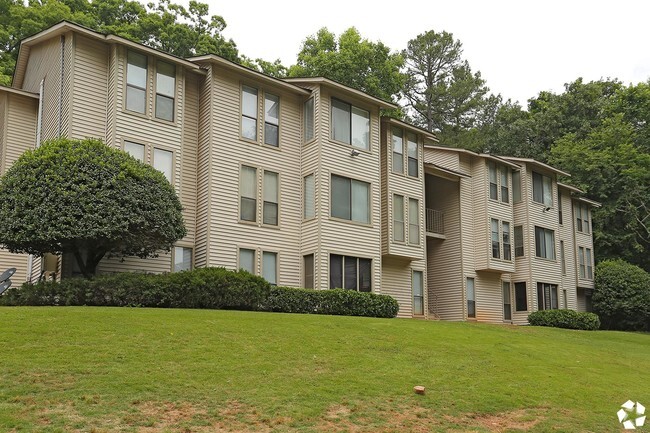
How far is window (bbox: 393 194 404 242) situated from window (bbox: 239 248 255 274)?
723cm

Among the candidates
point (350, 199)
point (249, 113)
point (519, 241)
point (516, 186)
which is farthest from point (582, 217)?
point (249, 113)

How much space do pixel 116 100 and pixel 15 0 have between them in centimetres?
2076

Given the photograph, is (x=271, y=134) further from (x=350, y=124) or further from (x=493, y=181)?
(x=493, y=181)

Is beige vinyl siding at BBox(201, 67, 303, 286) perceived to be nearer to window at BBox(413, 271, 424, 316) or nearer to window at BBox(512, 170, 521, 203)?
window at BBox(413, 271, 424, 316)

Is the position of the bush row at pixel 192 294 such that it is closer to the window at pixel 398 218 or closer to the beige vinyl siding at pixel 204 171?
the beige vinyl siding at pixel 204 171

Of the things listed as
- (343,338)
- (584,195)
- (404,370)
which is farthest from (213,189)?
(584,195)

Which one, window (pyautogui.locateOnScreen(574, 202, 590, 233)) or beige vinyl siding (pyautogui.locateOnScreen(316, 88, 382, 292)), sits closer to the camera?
beige vinyl siding (pyautogui.locateOnScreen(316, 88, 382, 292))

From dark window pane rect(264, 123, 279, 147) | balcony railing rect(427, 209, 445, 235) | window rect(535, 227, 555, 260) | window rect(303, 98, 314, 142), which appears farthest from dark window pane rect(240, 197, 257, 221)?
window rect(535, 227, 555, 260)

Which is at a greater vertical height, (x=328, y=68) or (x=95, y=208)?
(x=328, y=68)

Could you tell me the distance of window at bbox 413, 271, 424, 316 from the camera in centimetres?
3095

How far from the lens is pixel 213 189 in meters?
23.6

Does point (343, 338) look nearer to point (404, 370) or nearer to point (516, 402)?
point (404, 370)

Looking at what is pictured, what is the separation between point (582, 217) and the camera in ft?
142

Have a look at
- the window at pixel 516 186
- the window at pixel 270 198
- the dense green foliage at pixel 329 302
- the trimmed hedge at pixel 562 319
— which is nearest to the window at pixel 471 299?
the trimmed hedge at pixel 562 319
